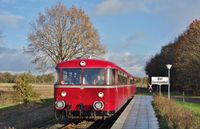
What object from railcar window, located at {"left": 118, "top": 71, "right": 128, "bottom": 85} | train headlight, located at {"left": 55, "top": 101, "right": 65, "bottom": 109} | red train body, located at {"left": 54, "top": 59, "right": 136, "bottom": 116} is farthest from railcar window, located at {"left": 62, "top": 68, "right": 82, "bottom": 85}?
railcar window, located at {"left": 118, "top": 71, "right": 128, "bottom": 85}

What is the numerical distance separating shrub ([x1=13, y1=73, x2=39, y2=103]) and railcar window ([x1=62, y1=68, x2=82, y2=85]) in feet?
60.4

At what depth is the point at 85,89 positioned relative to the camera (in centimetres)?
1816

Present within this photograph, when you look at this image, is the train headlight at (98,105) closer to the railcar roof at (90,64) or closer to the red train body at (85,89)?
the red train body at (85,89)

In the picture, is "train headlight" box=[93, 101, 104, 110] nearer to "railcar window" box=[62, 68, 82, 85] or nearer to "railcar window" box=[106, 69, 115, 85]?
"railcar window" box=[106, 69, 115, 85]

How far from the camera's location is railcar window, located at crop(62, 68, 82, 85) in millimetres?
18344

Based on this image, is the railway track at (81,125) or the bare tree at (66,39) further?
the bare tree at (66,39)

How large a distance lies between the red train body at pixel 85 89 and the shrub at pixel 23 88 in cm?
1836

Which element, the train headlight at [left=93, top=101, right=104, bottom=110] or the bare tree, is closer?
the train headlight at [left=93, top=101, right=104, bottom=110]

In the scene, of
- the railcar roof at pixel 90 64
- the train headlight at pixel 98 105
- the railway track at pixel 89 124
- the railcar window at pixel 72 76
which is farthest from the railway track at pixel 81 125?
the railcar roof at pixel 90 64

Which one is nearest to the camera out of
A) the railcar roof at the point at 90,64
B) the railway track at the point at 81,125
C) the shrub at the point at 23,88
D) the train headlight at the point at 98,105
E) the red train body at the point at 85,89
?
the train headlight at the point at 98,105

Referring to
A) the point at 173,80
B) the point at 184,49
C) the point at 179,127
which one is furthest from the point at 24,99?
the point at 173,80

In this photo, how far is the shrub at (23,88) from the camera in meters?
36.4

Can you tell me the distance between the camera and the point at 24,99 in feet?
120

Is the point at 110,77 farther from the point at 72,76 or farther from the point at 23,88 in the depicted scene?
the point at 23,88
